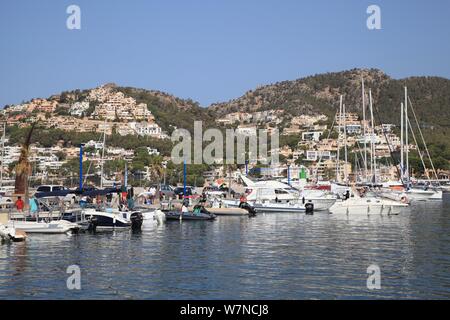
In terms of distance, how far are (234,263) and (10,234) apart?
42.3 feet

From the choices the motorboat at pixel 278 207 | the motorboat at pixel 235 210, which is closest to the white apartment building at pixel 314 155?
the motorboat at pixel 278 207

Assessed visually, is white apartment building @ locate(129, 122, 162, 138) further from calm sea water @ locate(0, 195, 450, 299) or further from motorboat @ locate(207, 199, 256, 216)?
calm sea water @ locate(0, 195, 450, 299)

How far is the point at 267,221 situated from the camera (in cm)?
4969

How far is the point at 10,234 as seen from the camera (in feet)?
109

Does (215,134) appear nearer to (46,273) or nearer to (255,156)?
(255,156)

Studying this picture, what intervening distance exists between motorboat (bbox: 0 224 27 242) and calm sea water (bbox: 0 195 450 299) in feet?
2.93

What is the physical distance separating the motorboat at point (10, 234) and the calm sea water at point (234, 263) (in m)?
0.89

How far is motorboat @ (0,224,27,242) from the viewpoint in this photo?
33.0 metres

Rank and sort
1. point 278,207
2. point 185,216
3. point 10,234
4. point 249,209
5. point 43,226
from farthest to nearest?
1. point 278,207
2. point 249,209
3. point 185,216
4. point 43,226
5. point 10,234

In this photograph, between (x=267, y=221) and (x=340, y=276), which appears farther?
(x=267, y=221)

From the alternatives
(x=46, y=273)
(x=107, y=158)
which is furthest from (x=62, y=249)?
(x=107, y=158)

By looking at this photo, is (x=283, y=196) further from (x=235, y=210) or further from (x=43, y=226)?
(x=43, y=226)

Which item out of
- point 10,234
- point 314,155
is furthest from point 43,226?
point 314,155

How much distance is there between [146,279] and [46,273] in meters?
3.98
